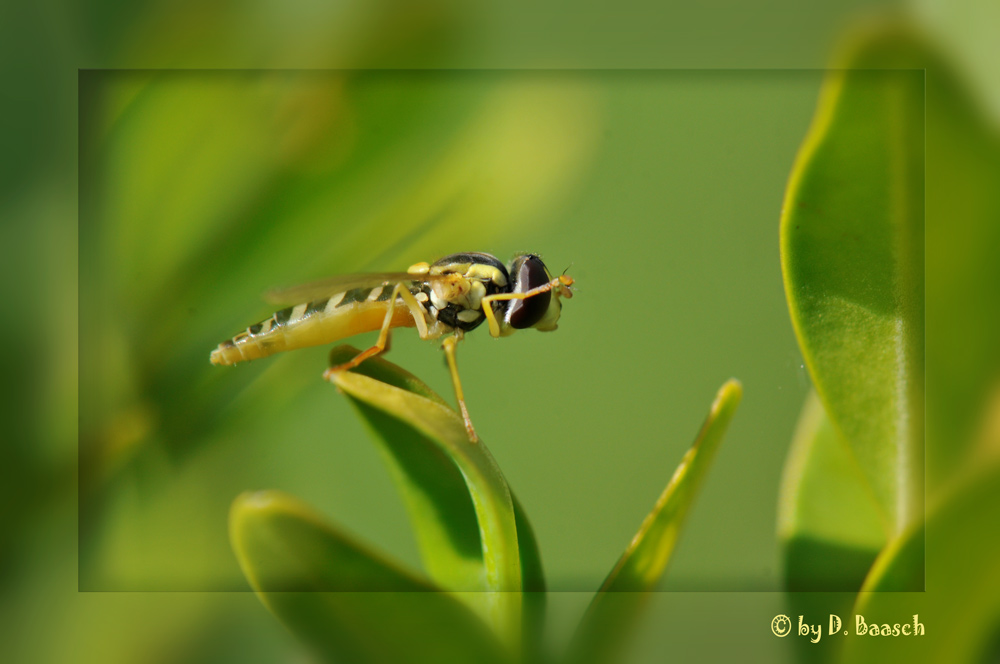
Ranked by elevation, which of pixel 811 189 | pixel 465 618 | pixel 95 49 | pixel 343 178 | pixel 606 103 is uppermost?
pixel 95 49

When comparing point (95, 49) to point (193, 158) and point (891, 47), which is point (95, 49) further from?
point (891, 47)

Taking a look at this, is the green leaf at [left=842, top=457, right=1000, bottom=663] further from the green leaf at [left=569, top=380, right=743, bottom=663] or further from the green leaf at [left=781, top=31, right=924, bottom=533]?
the green leaf at [left=569, top=380, right=743, bottom=663]

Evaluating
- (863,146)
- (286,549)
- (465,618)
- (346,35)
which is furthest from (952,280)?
(346,35)

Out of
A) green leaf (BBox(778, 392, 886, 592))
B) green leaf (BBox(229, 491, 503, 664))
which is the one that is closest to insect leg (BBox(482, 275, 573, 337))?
green leaf (BBox(778, 392, 886, 592))

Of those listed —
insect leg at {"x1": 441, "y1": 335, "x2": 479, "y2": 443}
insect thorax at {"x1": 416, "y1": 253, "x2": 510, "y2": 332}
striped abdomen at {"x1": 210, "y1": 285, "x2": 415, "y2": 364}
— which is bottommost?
insect leg at {"x1": 441, "y1": 335, "x2": 479, "y2": 443}

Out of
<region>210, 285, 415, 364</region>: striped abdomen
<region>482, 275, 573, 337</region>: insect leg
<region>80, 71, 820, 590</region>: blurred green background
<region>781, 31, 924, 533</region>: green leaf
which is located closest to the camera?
<region>781, 31, 924, 533</region>: green leaf

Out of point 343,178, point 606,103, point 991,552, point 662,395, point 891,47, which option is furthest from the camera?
point 662,395
